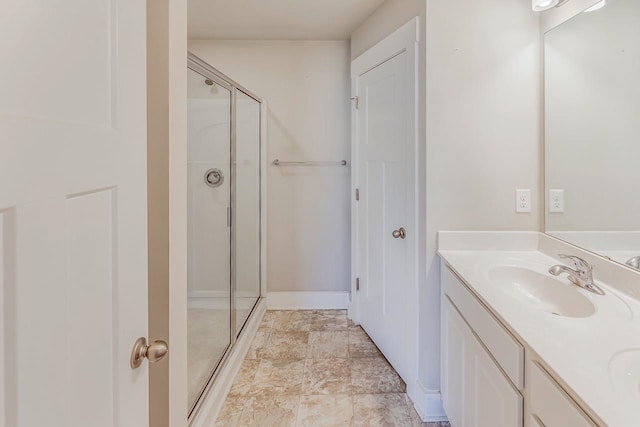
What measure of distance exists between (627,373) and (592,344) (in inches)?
4.1

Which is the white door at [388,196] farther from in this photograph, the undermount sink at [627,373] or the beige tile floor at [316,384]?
the undermount sink at [627,373]

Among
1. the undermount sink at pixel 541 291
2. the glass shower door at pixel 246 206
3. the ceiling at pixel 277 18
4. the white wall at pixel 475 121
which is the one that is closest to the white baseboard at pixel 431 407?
the white wall at pixel 475 121

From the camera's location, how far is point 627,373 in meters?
0.75

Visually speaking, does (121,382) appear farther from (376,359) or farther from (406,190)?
(376,359)

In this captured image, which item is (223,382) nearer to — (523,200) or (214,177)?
(214,177)

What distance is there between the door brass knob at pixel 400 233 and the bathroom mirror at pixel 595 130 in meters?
0.69

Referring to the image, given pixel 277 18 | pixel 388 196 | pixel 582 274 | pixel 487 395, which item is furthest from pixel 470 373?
pixel 277 18

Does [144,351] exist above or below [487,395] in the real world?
above

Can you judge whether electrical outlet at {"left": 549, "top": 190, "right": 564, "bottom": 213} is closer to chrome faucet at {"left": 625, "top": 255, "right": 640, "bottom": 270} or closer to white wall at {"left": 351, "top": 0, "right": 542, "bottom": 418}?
white wall at {"left": 351, "top": 0, "right": 542, "bottom": 418}

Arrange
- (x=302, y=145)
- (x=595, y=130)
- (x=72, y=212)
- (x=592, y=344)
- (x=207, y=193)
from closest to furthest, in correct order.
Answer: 1. (x=72, y=212)
2. (x=592, y=344)
3. (x=595, y=130)
4. (x=207, y=193)
5. (x=302, y=145)

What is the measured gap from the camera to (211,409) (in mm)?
1712

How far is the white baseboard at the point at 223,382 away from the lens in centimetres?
163

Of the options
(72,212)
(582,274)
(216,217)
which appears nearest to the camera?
(72,212)

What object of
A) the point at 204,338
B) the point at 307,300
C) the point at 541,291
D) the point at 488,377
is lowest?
the point at 307,300
